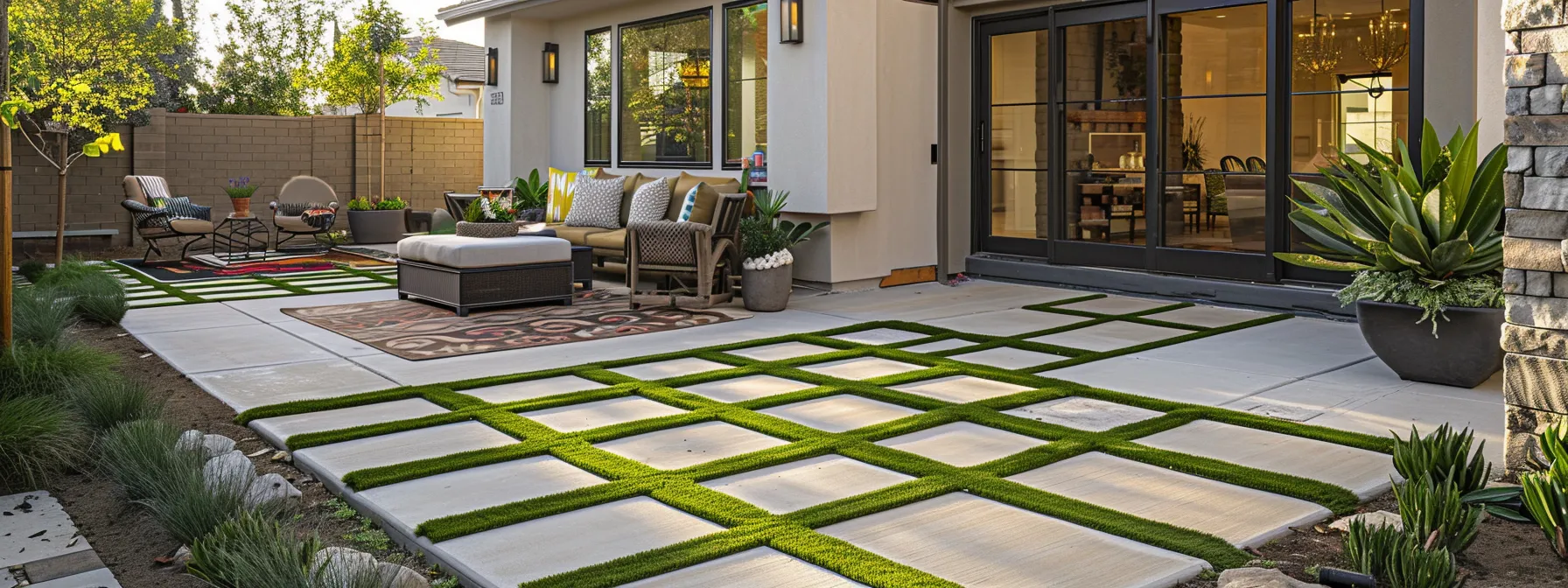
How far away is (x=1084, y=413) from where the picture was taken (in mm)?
4566

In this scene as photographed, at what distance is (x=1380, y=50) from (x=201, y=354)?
22.2 ft

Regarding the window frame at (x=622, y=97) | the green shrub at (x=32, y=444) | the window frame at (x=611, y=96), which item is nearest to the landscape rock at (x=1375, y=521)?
the green shrub at (x=32, y=444)

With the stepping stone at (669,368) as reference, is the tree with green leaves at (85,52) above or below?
above

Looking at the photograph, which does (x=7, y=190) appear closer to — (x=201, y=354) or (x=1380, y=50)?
(x=201, y=354)

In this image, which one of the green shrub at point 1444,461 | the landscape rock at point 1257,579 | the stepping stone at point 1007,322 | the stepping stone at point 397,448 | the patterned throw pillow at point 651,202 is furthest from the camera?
the patterned throw pillow at point 651,202

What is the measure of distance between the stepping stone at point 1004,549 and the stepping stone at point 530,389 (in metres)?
2.09

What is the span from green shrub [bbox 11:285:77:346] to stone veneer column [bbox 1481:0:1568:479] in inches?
220

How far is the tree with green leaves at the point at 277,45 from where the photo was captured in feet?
61.9

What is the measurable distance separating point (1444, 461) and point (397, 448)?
10.4 feet

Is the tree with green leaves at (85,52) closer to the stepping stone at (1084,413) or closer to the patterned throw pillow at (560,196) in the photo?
the patterned throw pillow at (560,196)

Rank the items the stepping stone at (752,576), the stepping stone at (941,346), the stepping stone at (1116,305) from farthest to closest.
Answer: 1. the stepping stone at (1116,305)
2. the stepping stone at (941,346)
3. the stepping stone at (752,576)

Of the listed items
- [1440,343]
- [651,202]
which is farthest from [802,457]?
[651,202]

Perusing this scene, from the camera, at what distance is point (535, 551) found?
9.71 feet

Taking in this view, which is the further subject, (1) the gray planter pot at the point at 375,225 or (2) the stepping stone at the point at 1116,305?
(1) the gray planter pot at the point at 375,225
